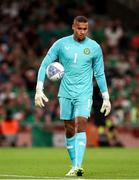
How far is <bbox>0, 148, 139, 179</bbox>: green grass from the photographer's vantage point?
13.2 m

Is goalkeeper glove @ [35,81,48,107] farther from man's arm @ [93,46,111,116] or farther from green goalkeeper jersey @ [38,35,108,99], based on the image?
man's arm @ [93,46,111,116]

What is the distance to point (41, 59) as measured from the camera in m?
29.2

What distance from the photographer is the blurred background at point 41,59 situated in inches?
1001

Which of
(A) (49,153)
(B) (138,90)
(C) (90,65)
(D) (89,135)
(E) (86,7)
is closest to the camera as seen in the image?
(C) (90,65)

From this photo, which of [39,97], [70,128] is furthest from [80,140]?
[39,97]

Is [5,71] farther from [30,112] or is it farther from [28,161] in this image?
[28,161]

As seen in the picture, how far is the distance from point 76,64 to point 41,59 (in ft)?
52.4

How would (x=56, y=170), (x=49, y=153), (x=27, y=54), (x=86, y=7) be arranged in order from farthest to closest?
1. (x=86, y=7)
2. (x=27, y=54)
3. (x=49, y=153)
4. (x=56, y=170)

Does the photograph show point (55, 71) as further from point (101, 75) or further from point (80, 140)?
point (80, 140)

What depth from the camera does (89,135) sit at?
25.1 meters

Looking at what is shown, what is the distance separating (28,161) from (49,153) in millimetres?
3814

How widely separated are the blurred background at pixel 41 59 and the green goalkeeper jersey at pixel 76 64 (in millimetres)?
9719

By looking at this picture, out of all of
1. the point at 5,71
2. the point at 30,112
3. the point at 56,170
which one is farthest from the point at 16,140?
the point at 56,170

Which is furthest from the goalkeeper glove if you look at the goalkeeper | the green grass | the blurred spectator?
the blurred spectator
